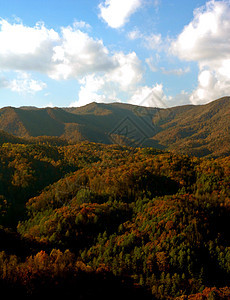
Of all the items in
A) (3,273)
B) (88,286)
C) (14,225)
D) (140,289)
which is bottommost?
(14,225)

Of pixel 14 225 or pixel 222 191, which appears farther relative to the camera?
pixel 14 225

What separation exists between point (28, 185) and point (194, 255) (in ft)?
269

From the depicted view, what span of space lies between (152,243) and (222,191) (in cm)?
3709

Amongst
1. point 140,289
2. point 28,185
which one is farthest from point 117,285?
point 28,185

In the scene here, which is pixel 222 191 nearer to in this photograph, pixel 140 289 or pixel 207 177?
pixel 207 177

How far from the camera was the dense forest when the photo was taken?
2611 cm

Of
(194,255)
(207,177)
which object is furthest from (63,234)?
(207,177)

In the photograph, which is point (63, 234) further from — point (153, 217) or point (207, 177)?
point (207, 177)

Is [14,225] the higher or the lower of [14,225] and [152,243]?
the lower

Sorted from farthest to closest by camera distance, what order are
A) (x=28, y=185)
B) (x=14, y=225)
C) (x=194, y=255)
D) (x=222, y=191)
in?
(x=28, y=185)
(x=14, y=225)
(x=222, y=191)
(x=194, y=255)

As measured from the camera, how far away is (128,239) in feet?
129

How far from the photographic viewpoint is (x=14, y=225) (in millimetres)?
70625

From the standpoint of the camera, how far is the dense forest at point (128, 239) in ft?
85.7

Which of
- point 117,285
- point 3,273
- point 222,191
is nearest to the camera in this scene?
point 3,273
